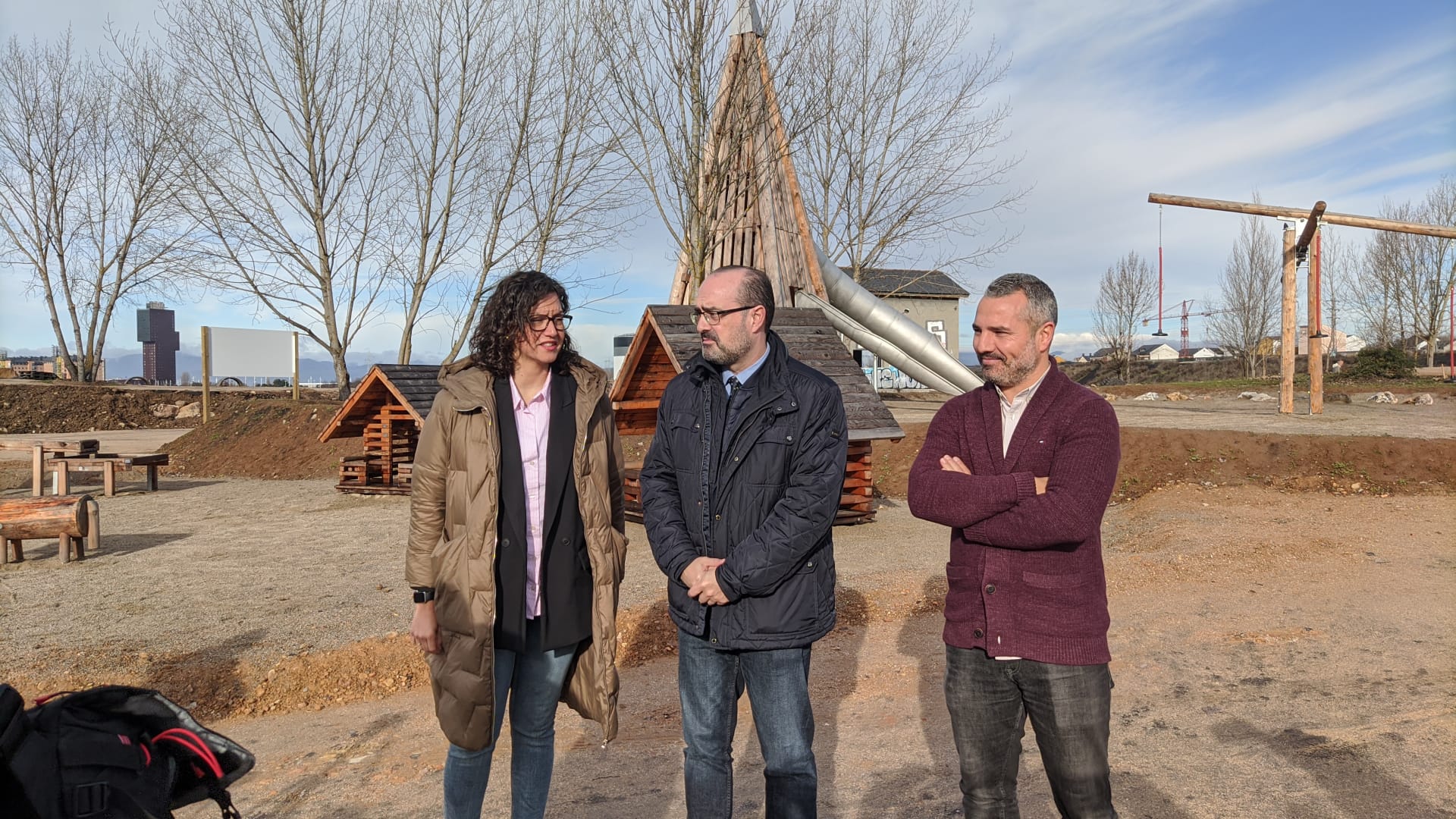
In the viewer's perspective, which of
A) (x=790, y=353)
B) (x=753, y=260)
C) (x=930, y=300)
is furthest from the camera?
(x=930, y=300)

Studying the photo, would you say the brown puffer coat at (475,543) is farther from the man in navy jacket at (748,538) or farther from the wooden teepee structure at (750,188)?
the wooden teepee structure at (750,188)

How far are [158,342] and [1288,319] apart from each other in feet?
183

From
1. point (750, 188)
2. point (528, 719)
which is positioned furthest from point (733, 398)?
point (750, 188)

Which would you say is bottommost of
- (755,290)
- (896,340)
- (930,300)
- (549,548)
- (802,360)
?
(549,548)

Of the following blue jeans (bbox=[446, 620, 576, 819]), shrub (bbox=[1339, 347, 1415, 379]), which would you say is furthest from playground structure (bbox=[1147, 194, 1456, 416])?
blue jeans (bbox=[446, 620, 576, 819])

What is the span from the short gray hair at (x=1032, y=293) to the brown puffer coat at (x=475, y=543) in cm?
134

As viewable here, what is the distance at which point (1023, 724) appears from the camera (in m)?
2.90

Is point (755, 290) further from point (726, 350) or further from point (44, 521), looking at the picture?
point (44, 521)

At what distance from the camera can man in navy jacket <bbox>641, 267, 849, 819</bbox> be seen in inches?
116

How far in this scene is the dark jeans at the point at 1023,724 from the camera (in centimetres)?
275

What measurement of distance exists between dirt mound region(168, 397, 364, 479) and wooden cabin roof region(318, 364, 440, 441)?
350 centimetres

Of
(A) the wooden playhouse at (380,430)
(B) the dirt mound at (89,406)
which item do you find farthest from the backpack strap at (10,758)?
(B) the dirt mound at (89,406)

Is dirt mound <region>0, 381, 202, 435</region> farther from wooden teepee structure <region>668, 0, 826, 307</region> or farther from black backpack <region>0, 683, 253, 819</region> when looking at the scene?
black backpack <region>0, 683, 253, 819</region>

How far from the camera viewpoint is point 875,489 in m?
15.8
